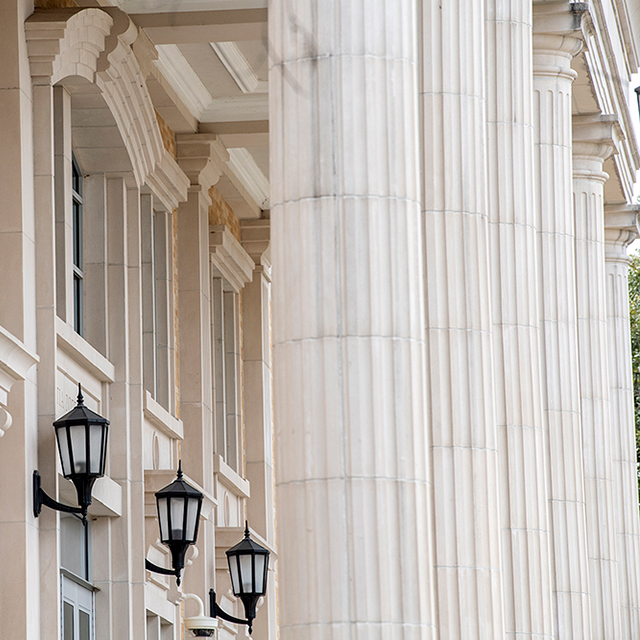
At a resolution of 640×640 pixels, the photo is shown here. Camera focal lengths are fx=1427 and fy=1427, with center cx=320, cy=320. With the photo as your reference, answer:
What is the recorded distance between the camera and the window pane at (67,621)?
12789 mm

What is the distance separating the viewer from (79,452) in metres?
10.8

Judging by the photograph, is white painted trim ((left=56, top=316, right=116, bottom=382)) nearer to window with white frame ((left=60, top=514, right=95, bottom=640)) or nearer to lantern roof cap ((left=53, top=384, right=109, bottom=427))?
lantern roof cap ((left=53, top=384, right=109, bottom=427))

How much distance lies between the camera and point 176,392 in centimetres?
1708

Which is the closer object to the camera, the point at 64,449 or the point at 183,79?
the point at 64,449

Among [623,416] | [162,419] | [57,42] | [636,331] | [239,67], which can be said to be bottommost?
[162,419]

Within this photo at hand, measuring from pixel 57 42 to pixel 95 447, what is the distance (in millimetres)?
3344

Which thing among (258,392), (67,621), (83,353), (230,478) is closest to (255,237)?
(258,392)

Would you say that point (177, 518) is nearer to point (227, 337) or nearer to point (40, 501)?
point (40, 501)

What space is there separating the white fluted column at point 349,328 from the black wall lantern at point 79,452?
10.5 ft

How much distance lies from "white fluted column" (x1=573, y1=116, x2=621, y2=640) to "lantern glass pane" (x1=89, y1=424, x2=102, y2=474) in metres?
9.15

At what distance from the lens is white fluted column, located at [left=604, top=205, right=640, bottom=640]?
69.1 ft

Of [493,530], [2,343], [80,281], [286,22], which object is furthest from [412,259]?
[80,281]

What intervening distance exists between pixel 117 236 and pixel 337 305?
7.13 meters

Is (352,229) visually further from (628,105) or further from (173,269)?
(628,105)
